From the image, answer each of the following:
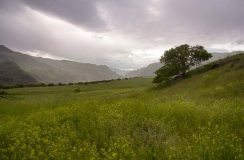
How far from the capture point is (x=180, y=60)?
98.2ft

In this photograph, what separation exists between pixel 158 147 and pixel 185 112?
9.86 ft

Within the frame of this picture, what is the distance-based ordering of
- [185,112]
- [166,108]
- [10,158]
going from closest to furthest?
[10,158] < [185,112] < [166,108]

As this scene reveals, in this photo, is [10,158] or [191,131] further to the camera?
[191,131]

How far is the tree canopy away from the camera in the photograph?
29.1 metres

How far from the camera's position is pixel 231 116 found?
5.01 m

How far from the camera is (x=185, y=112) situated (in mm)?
5848

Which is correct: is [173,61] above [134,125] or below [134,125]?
above

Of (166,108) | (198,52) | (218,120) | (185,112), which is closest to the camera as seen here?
(218,120)

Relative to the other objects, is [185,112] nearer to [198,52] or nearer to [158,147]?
[158,147]

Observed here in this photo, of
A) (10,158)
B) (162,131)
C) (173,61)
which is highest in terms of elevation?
(173,61)

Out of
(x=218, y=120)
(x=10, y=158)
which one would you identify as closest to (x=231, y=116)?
(x=218, y=120)

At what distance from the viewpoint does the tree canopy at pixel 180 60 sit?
1147 inches

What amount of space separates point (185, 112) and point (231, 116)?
5.21 feet

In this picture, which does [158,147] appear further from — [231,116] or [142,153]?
[231,116]
